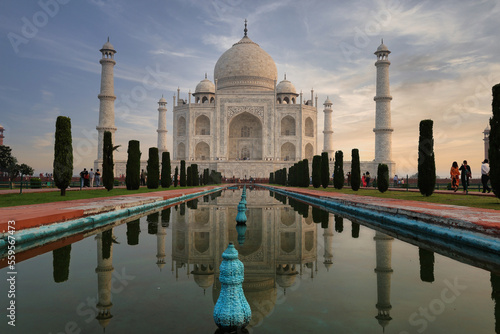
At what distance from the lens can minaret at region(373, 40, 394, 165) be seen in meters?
29.5

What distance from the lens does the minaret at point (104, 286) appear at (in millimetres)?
1637

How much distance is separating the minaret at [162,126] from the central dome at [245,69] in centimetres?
667

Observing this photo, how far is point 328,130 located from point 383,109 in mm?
9712

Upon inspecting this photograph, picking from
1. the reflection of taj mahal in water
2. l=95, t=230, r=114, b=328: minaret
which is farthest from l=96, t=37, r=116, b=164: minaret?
l=95, t=230, r=114, b=328: minaret

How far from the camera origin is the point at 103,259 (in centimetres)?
284

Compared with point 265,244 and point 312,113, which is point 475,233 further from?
point 312,113

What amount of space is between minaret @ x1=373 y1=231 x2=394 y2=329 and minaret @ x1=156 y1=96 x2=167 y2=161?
36.8 metres

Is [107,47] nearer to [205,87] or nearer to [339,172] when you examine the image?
[205,87]

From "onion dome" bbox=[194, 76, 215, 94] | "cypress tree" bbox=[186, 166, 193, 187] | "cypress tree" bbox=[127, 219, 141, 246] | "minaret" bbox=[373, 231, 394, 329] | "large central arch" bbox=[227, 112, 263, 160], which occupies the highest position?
"onion dome" bbox=[194, 76, 215, 94]

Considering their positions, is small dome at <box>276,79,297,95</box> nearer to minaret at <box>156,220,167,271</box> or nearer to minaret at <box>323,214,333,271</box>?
minaret at <box>323,214,333,271</box>

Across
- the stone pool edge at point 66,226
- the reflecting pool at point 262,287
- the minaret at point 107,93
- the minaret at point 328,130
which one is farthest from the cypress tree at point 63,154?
the minaret at point 328,130

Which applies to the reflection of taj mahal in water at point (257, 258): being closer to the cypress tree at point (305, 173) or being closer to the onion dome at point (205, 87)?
the cypress tree at point (305, 173)

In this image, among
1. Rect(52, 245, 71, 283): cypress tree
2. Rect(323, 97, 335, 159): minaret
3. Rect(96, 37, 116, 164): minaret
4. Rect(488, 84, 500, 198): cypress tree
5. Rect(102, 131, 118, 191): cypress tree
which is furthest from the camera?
Rect(323, 97, 335, 159): minaret

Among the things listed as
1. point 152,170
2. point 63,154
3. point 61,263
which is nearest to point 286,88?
point 152,170
